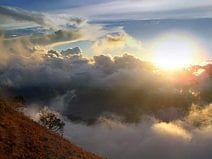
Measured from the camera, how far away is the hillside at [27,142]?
2714 inches

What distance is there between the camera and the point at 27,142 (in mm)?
72188

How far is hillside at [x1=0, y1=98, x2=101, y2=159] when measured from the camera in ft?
226

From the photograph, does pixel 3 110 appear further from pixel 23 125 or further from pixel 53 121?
pixel 53 121

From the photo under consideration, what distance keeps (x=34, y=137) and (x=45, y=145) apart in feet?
7.63

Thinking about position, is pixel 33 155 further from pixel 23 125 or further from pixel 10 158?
pixel 23 125

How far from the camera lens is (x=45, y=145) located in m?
73.6

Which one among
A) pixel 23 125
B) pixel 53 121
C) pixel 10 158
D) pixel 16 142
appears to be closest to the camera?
pixel 10 158

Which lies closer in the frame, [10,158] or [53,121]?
[10,158]

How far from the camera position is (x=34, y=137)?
74625 mm

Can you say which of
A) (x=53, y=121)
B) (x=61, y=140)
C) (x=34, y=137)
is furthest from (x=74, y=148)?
(x=53, y=121)

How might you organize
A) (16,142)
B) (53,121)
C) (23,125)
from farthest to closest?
(53,121)
(23,125)
(16,142)

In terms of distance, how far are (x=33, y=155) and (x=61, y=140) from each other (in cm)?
1043

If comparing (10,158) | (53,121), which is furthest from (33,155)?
(53,121)

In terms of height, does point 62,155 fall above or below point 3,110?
below
